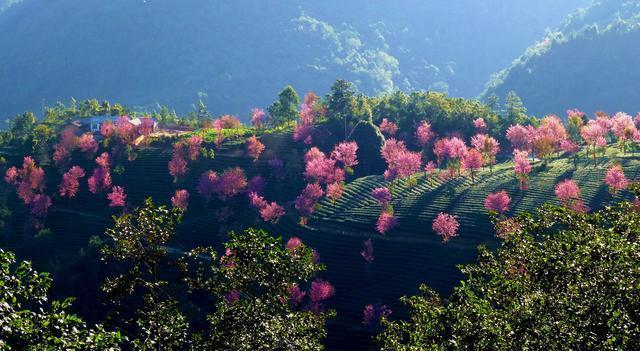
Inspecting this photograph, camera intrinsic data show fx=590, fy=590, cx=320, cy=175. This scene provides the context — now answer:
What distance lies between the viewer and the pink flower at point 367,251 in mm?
78812

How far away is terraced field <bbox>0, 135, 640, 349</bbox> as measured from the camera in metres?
74.6

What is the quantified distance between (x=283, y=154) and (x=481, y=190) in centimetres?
4104

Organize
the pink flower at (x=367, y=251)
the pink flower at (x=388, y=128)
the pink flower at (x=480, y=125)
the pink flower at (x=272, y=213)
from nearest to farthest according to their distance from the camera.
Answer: the pink flower at (x=367, y=251) → the pink flower at (x=272, y=213) → the pink flower at (x=480, y=125) → the pink flower at (x=388, y=128)

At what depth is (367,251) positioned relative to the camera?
7969cm

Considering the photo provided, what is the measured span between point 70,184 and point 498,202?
72930 mm

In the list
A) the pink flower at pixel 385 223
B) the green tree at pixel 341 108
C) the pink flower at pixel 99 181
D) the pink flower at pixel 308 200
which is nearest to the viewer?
the pink flower at pixel 385 223

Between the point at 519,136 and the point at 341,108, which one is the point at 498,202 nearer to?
the point at 519,136

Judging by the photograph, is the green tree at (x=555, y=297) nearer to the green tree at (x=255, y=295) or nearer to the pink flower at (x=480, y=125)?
Result: the green tree at (x=255, y=295)

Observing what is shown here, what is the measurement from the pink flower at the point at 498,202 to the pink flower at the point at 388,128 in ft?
138

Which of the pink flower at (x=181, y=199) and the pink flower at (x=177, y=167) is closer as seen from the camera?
the pink flower at (x=181, y=199)

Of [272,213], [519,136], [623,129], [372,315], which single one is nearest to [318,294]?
[372,315]

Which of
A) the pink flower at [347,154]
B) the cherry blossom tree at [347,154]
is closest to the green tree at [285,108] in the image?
the cherry blossom tree at [347,154]

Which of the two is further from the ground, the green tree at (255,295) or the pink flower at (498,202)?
the pink flower at (498,202)

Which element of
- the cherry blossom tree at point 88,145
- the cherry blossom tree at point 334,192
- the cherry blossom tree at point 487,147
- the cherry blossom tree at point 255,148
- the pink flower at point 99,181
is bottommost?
the pink flower at point 99,181
